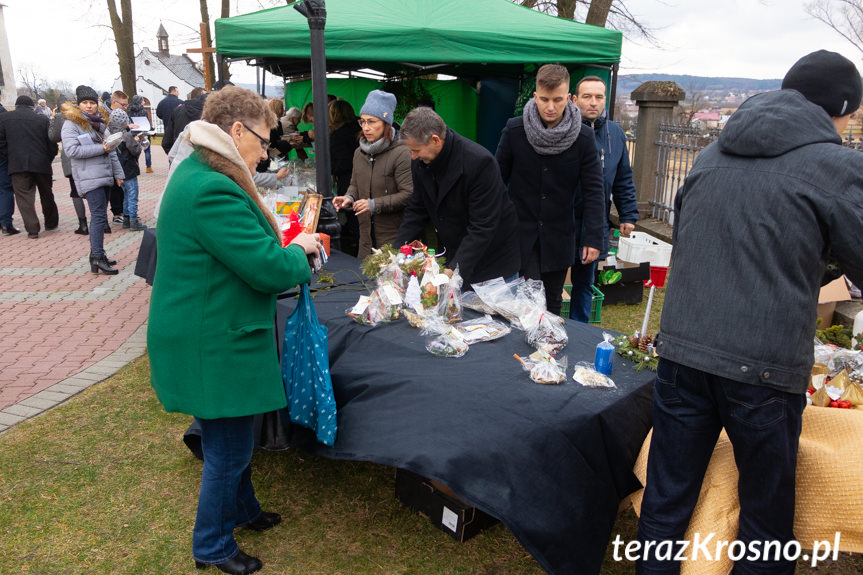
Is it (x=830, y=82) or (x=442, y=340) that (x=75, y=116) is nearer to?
(x=442, y=340)

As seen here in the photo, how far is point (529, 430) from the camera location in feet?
6.80

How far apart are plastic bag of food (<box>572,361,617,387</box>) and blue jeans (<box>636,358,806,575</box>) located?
1.01 feet

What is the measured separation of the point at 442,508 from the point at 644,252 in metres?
4.23

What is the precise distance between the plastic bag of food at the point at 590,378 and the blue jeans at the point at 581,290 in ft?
7.10

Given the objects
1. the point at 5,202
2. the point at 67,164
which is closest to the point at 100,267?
the point at 67,164

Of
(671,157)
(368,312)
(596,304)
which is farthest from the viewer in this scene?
(671,157)

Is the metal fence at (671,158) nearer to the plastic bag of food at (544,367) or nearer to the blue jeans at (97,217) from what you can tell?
the plastic bag of food at (544,367)

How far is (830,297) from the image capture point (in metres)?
4.54

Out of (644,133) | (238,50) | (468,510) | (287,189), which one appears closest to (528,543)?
(468,510)

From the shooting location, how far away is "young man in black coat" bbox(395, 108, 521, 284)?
3299 millimetres

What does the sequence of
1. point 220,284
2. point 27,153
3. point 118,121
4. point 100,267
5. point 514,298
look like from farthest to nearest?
point 118,121 → point 27,153 → point 100,267 → point 514,298 → point 220,284

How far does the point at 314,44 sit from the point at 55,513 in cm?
298

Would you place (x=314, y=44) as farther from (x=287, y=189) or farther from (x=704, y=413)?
(x=704, y=413)

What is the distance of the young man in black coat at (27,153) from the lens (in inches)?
321
